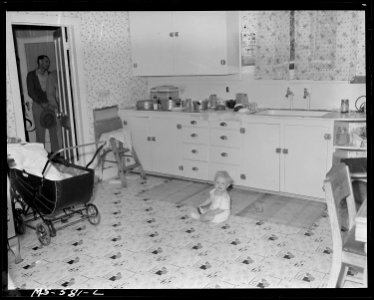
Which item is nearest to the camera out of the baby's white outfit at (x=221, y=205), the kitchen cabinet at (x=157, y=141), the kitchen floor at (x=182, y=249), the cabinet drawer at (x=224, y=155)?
the kitchen floor at (x=182, y=249)

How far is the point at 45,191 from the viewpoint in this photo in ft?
8.69

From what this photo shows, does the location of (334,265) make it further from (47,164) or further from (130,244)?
(47,164)

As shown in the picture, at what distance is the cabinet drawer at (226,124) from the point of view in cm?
358

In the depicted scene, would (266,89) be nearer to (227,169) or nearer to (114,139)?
(227,169)

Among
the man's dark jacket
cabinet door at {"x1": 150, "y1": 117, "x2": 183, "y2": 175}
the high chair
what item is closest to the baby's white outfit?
cabinet door at {"x1": 150, "y1": 117, "x2": 183, "y2": 175}

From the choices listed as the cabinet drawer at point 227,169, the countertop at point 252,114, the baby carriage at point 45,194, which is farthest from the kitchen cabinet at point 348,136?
the baby carriage at point 45,194

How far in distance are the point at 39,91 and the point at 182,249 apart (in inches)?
78.2

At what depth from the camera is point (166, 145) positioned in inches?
160

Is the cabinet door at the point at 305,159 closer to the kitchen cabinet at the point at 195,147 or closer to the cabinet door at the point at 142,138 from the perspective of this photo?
the kitchen cabinet at the point at 195,147

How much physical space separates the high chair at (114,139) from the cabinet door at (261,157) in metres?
1.12

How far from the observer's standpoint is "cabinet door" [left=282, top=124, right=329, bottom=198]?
3189mm

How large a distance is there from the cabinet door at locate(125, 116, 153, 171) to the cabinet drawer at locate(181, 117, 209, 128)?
1.48 feet
